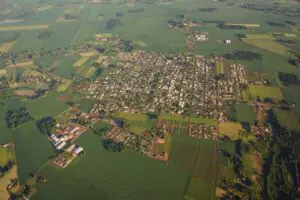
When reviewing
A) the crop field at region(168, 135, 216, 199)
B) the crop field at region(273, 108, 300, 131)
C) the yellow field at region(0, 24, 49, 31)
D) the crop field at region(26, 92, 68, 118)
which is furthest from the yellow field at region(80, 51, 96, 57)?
the crop field at region(273, 108, 300, 131)

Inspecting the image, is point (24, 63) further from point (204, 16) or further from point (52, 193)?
point (204, 16)

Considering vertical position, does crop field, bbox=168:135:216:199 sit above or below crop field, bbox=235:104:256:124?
below

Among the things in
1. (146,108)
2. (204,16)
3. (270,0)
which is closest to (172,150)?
(146,108)

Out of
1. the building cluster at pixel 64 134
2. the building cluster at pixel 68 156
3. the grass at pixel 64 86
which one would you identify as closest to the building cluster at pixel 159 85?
the grass at pixel 64 86

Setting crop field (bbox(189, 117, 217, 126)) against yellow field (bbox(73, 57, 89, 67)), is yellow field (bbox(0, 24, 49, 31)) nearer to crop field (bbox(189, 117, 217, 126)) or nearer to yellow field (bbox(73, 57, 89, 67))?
yellow field (bbox(73, 57, 89, 67))

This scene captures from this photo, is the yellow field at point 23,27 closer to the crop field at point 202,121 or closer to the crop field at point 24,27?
the crop field at point 24,27

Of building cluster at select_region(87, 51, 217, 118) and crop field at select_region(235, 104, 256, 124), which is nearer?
crop field at select_region(235, 104, 256, 124)

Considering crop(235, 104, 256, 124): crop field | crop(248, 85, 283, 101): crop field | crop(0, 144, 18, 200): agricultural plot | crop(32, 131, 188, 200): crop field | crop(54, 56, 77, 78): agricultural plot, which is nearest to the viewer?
crop(32, 131, 188, 200): crop field
